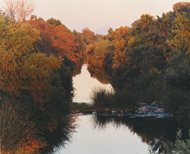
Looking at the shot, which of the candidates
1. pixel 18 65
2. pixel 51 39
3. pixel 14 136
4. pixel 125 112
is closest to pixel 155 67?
pixel 125 112

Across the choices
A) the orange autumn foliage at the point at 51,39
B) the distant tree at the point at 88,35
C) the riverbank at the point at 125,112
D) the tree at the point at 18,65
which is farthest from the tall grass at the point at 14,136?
the distant tree at the point at 88,35

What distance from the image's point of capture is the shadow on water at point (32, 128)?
559 inches

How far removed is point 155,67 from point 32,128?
23112 mm

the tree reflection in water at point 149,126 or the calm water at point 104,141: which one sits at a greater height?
the tree reflection in water at point 149,126

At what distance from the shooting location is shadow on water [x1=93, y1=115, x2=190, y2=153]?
19.4 meters

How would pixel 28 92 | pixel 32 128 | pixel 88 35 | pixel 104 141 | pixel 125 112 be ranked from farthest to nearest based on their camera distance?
1. pixel 88 35
2. pixel 125 112
3. pixel 28 92
4. pixel 104 141
5. pixel 32 128

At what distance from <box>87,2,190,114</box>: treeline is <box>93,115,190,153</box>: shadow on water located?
1.37m

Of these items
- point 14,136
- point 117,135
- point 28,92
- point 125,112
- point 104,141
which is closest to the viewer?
point 14,136

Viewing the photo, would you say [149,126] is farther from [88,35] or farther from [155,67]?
[88,35]

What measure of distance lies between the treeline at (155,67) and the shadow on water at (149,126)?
137 cm

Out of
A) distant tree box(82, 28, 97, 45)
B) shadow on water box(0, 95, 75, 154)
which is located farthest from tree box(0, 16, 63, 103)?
distant tree box(82, 28, 97, 45)

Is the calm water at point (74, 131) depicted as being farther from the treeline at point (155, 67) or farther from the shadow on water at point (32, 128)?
the treeline at point (155, 67)

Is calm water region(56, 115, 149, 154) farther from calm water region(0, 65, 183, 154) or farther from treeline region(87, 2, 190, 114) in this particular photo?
treeline region(87, 2, 190, 114)

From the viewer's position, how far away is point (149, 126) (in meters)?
22.4
